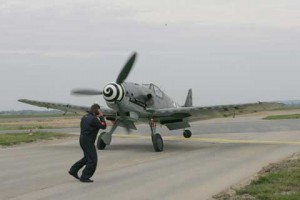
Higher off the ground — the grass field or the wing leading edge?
the wing leading edge

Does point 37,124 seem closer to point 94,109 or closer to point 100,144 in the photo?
point 100,144

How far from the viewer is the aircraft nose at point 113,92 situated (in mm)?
16938

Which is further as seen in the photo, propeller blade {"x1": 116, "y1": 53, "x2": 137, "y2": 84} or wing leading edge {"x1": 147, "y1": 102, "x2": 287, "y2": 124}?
wing leading edge {"x1": 147, "y1": 102, "x2": 287, "y2": 124}

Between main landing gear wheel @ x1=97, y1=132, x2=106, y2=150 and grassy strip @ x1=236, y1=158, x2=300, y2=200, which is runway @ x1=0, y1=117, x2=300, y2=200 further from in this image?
main landing gear wheel @ x1=97, y1=132, x2=106, y2=150

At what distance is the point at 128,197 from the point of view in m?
8.41

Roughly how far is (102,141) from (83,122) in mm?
8096

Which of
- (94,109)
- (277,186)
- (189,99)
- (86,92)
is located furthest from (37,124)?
(277,186)

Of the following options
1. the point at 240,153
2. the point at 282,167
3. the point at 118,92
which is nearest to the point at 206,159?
the point at 240,153

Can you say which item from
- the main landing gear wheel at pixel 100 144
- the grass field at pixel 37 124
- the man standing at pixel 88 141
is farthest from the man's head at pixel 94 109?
the grass field at pixel 37 124

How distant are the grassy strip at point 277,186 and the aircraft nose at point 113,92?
286 inches

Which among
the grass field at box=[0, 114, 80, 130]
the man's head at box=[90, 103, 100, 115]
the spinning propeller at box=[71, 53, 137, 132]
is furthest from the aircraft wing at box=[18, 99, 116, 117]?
the grass field at box=[0, 114, 80, 130]

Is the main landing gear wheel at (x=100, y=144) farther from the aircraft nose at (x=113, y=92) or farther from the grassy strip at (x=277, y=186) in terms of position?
the grassy strip at (x=277, y=186)

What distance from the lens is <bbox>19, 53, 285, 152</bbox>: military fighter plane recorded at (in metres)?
17.6

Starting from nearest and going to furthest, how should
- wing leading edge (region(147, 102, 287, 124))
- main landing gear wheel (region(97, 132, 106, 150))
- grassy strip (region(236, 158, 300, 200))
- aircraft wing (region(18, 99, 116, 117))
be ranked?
grassy strip (region(236, 158, 300, 200))
main landing gear wheel (region(97, 132, 106, 150))
wing leading edge (region(147, 102, 287, 124))
aircraft wing (region(18, 99, 116, 117))
